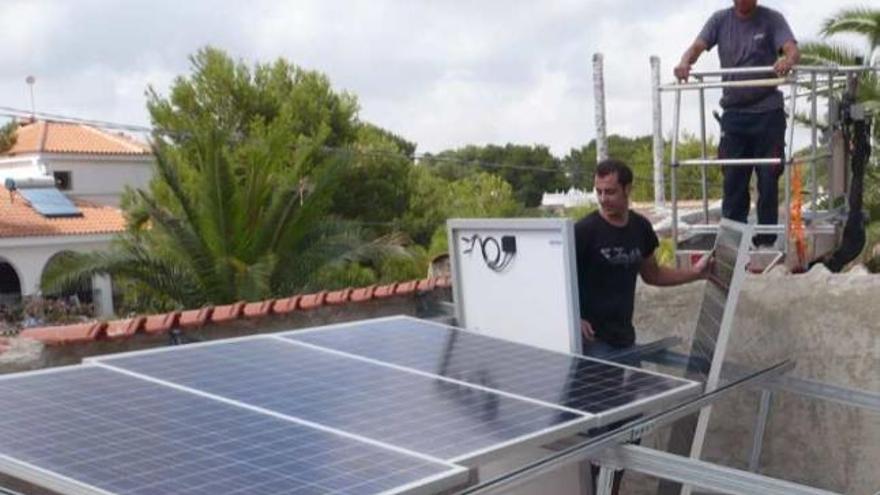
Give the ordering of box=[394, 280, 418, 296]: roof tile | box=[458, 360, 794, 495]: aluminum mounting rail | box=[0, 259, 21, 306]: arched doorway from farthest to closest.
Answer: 1. box=[0, 259, 21, 306]: arched doorway
2. box=[394, 280, 418, 296]: roof tile
3. box=[458, 360, 794, 495]: aluminum mounting rail

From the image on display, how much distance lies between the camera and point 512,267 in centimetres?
568

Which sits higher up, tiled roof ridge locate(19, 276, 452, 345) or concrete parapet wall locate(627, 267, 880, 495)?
tiled roof ridge locate(19, 276, 452, 345)

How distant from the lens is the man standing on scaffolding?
712 cm

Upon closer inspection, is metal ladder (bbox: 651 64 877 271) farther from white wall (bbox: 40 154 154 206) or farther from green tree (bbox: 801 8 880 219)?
white wall (bbox: 40 154 154 206)

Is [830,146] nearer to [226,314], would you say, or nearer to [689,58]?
[689,58]

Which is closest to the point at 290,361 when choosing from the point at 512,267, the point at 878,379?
the point at 512,267

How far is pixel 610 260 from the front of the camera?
5680 millimetres

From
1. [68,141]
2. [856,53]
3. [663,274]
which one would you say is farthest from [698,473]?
[68,141]

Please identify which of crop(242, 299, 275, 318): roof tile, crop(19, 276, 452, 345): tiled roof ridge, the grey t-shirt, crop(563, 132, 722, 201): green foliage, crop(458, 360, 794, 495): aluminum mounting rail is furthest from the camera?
crop(563, 132, 722, 201): green foliage

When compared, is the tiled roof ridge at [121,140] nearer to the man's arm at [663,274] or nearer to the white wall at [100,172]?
the white wall at [100,172]

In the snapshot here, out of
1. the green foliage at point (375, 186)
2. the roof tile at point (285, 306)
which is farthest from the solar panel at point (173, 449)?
the green foliage at point (375, 186)

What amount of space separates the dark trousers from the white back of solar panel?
2.19 metres

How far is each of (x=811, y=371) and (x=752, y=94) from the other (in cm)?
179

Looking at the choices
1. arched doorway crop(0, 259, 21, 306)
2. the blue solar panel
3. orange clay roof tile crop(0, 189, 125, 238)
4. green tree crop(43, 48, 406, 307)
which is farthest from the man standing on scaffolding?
arched doorway crop(0, 259, 21, 306)
